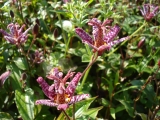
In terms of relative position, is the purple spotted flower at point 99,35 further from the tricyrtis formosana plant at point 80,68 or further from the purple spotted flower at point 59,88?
the purple spotted flower at point 59,88

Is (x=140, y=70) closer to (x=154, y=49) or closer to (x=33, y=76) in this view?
(x=154, y=49)

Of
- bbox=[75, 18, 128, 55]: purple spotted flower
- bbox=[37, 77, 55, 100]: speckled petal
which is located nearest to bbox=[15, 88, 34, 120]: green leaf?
bbox=[37, 77, 55, 100]: speckled petal

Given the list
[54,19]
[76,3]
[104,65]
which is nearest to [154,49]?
[104,65]

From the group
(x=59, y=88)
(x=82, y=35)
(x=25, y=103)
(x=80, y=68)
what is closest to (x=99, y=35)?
(x=82, y=35)

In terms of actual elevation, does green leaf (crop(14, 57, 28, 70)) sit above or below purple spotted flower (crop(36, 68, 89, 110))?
below

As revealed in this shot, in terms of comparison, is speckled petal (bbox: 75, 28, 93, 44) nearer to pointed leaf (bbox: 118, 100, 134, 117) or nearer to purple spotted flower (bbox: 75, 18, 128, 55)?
purple spotted flower (bbox: 75, 18, 128, 55)
